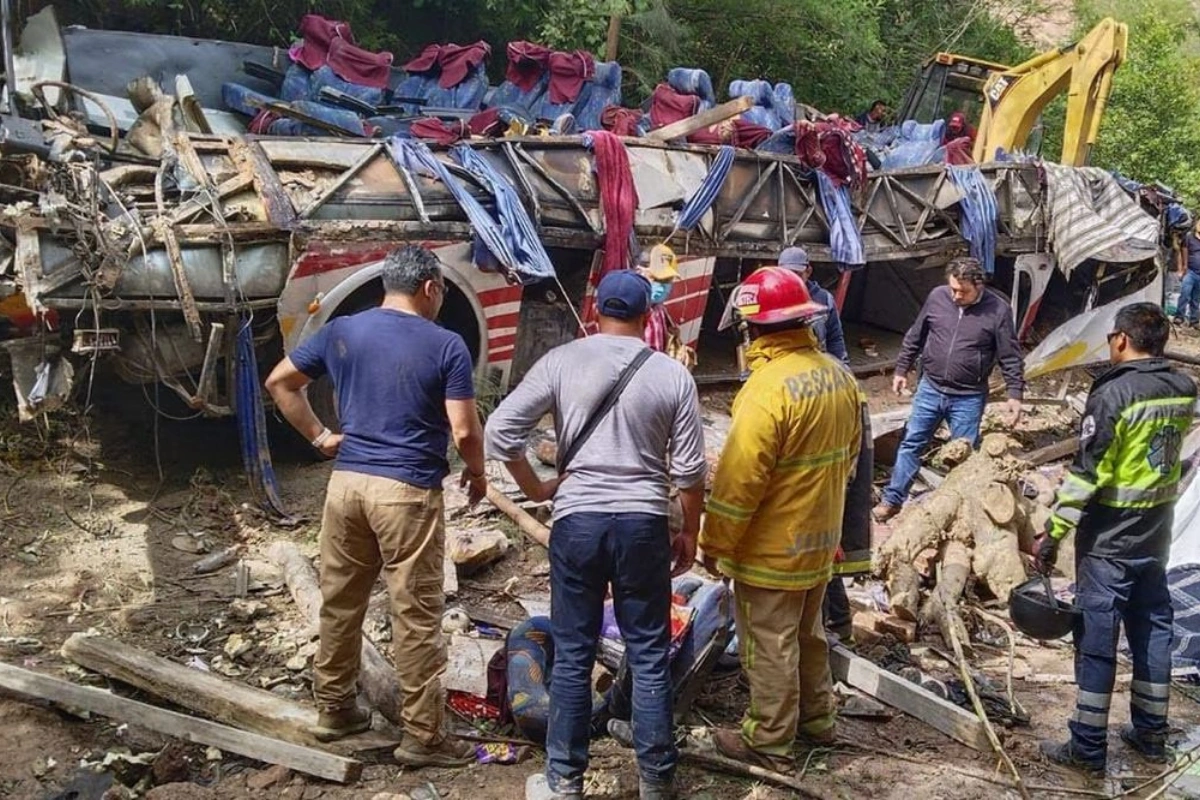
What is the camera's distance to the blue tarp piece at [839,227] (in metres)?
9.13

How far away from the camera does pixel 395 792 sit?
332 centimetres

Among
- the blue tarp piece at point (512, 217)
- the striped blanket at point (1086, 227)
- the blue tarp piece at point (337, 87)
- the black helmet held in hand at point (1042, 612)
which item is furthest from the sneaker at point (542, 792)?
the striped blanket at point (1086, 227)

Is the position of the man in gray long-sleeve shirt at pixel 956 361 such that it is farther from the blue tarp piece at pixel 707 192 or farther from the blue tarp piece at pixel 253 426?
the blue tarp piece at pixel 253 426

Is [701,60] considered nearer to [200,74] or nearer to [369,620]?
[200,74]

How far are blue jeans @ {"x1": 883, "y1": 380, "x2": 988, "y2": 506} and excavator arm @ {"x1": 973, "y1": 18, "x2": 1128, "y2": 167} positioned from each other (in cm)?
613

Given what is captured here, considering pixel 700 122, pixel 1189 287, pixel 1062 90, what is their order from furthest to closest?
pixel 1189 287
pixel 1062 90
pixel 700 122

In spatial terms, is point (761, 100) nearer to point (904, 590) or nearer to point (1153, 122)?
point (904, 590)

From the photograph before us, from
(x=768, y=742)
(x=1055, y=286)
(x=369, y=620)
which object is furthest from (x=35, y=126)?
(x=1055, y=286)

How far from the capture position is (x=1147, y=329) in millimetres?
3717

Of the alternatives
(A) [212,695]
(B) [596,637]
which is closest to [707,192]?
(B) [596,637]

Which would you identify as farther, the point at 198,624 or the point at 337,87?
the point at 337,87

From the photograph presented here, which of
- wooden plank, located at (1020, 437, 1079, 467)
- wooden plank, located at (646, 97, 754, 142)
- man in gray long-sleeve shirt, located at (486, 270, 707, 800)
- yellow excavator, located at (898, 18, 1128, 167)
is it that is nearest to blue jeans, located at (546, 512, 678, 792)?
man in gray long-sleeve shirt, located at (486, 270, 707, 800)

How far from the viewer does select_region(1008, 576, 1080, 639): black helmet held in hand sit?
3768 millimetres

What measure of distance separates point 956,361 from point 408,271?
3.97 m
